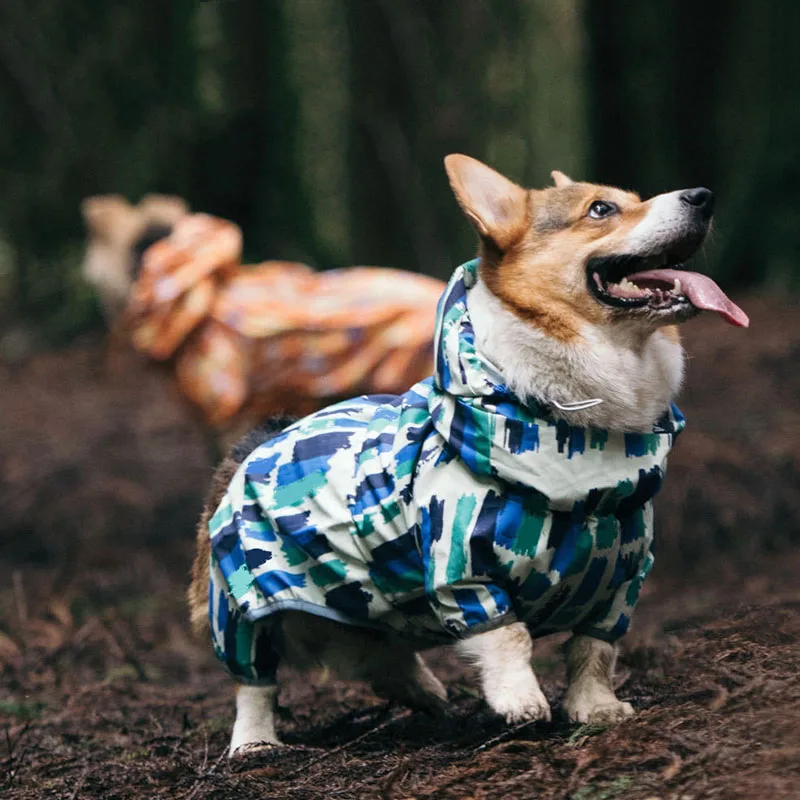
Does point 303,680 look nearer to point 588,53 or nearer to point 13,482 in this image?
point 13,482

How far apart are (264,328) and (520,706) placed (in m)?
4.13

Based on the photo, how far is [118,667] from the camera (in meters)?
6.26

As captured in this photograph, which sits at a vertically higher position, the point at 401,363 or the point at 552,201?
the point at 552,201

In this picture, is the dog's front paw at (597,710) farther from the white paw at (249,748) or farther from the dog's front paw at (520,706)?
the white paw at (249,748)

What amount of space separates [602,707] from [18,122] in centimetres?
1129

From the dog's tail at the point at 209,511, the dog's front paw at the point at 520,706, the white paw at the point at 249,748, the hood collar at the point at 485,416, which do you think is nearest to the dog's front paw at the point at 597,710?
the dog's front paw at the point at 520,706

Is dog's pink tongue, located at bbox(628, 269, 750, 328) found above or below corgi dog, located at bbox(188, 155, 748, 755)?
above

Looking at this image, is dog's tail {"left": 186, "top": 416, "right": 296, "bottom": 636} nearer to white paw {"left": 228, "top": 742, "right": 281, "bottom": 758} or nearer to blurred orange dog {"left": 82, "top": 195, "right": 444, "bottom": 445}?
white paw {"left": 228, "top": 742, "right": 281, "bottom": 758}

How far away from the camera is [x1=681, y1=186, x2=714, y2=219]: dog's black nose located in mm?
A: 4055

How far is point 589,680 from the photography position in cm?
425

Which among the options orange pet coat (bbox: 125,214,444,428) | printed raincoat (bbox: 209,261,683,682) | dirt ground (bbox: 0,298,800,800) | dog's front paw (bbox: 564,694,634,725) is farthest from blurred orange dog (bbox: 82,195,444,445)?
dog's front paw (bbox: 564,694,634,725)

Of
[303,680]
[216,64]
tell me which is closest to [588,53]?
[216,64]

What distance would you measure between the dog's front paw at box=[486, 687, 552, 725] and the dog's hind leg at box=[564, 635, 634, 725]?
0.76ft

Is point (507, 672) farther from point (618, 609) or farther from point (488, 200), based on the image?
point (488, 200)
